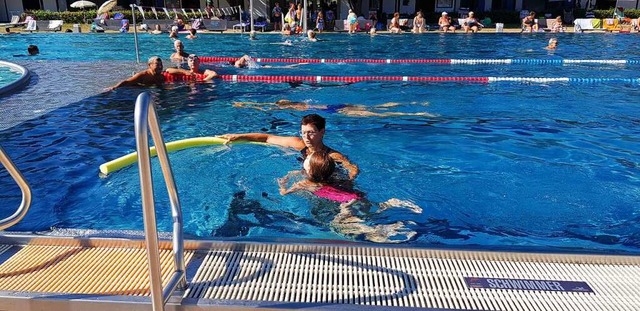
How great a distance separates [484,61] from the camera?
14.8 m

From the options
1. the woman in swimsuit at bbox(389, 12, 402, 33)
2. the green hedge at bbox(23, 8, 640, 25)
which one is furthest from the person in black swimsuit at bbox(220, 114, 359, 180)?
the green hedge at bbox(23, 8, 640, 25)

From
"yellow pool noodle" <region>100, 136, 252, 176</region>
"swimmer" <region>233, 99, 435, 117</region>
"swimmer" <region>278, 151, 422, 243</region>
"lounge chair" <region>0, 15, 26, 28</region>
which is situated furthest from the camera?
"lounge chair" <region>0, 15, 26, 28</region>

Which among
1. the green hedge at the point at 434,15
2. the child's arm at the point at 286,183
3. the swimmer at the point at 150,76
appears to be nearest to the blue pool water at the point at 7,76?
the swimmer at the point at 150,76

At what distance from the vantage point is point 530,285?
2488mm

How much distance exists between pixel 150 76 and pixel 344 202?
22.3ft

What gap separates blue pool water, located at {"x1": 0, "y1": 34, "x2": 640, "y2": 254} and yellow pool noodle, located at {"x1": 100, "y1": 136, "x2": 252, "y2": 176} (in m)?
0.10

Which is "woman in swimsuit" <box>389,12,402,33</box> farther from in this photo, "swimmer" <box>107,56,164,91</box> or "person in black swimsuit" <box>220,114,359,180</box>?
"person in black swimsuit" <box>220,114,359,180</box>

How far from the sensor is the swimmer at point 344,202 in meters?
4.32

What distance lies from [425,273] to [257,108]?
6.70 m

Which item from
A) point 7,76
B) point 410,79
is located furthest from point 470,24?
point 7,76

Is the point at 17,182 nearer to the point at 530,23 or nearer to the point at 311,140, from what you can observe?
the point at 311,140

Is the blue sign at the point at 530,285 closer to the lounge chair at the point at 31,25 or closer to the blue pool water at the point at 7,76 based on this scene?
the blue pool water at the point at 7,76

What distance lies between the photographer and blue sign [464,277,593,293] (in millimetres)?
2463

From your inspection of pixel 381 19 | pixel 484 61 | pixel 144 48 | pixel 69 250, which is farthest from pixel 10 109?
pixel 381 19
